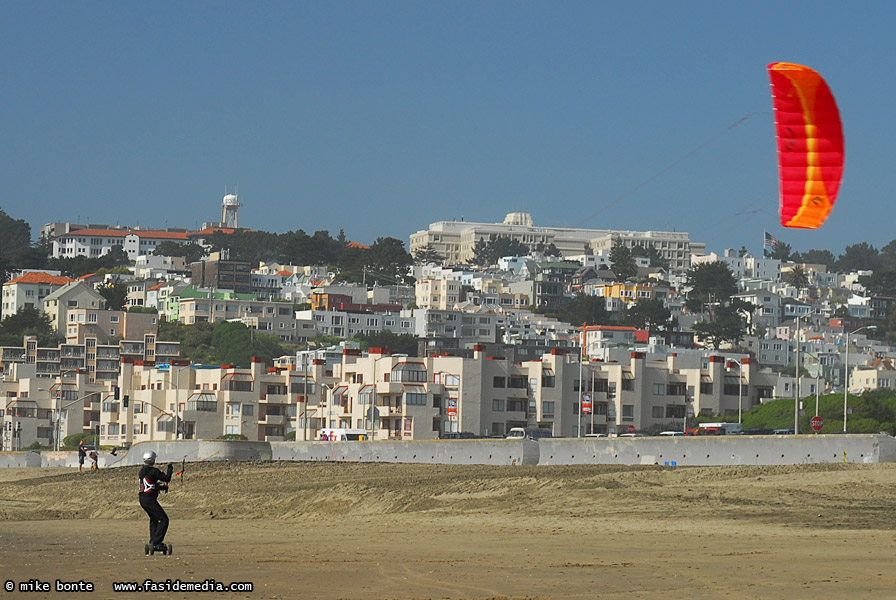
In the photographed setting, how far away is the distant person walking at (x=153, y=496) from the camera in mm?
18422

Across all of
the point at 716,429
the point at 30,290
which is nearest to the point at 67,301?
the point at 30,290

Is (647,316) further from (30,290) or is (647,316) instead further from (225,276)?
(30,290)

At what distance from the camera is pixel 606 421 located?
8394 cm

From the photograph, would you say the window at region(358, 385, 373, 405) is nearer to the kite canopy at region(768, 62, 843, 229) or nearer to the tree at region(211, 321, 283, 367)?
the kite canopy at region(768, 62, 843, 229)

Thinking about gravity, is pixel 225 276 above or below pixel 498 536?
above

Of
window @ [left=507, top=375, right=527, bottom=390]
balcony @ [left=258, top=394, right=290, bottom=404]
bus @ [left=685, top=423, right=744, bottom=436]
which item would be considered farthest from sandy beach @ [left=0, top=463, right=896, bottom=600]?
balcony @ [left=258, top=394, right=290, bottom=404]

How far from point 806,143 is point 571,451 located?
42.6 ft

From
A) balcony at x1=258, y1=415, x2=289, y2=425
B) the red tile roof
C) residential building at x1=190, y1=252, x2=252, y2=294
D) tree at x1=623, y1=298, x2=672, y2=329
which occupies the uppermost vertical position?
residential building at x1=190, y1=252, x2=252, y2=294

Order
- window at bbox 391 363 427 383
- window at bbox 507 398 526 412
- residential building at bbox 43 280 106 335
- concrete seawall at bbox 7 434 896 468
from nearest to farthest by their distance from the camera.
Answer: concrete seawall at bbox 7 434 896 468
window at bbox 391 363 427 383
window at bbox 507 398 526 412
residential building at bbox 43 280 106 335

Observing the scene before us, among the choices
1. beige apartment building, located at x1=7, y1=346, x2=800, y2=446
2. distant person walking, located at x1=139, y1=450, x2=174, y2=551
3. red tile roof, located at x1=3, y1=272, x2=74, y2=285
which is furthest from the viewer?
red tile roof, located at x1=3, y1=272, x2=74, y2=285

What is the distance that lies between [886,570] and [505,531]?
7063 millimetres

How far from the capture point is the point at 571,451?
126ft

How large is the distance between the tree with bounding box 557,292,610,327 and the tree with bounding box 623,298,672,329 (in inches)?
114

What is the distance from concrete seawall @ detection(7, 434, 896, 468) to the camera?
32312 millimetres
